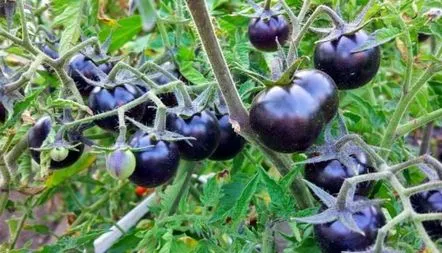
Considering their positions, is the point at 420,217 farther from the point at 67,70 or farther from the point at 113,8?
the point at 113,8

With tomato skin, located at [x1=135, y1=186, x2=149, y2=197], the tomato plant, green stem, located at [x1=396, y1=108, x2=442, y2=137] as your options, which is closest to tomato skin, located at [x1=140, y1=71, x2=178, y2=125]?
the tomato plant

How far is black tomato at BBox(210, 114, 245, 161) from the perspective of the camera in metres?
0.97

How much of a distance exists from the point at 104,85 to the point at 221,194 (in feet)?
0.74

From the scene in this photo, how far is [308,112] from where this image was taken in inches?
29.8

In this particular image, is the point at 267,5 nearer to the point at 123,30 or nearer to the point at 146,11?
the point at 123,30

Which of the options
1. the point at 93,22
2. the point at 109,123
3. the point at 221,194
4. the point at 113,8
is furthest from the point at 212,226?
the point at 113,8

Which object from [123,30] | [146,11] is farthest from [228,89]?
[123,30]

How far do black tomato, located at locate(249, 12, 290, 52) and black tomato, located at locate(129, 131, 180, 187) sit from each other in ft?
0.76

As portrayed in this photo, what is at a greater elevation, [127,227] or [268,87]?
[268,87]

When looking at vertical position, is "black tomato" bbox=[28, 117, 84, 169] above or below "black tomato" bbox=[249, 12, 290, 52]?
below

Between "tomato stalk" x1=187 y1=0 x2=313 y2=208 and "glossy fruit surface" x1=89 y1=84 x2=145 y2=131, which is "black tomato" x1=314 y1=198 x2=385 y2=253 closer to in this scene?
"tomato stalk" x1=187 y1=0 x2=313 y2=208

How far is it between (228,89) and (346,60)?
0.16m

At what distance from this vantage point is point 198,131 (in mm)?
896

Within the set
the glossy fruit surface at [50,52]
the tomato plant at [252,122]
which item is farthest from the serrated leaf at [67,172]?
the glossy fruit surface at [50,52]
